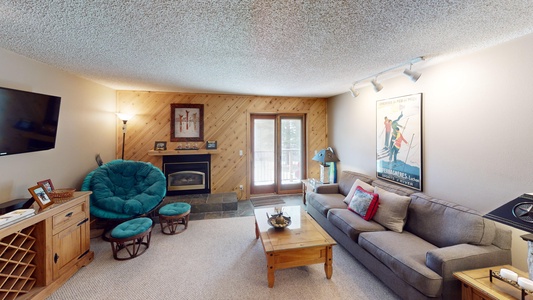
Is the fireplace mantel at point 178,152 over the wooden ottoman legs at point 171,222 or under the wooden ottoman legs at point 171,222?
over

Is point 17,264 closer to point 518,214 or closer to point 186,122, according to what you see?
point 186,122

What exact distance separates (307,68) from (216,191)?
3.41m

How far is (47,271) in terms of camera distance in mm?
2039

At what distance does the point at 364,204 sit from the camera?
2826 millimetres

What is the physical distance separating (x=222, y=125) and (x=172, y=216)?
2331 millimetres

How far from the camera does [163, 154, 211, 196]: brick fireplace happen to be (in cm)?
457

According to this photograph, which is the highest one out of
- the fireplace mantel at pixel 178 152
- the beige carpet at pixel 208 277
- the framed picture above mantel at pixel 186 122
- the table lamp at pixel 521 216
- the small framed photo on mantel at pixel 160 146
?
the framed picture above mantel at pixel 186 122

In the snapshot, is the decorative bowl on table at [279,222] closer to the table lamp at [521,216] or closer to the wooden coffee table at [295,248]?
the wooden coffee table at [295,248]

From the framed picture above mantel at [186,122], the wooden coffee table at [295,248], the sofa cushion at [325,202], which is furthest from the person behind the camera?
the framed picture above mantel at [186,122]

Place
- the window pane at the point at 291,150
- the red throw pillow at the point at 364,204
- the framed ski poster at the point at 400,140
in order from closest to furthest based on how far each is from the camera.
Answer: the red throw pillow at the point at 364,204 → the framed ski poster at the point at 400,140 → the window pane at the point at 291,150

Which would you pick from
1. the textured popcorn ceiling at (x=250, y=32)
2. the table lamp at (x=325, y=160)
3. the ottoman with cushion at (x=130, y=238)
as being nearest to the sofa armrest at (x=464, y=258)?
the textured popcorn ceiling at (x=250, y=32)

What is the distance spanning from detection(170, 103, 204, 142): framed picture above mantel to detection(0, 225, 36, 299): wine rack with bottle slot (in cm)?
291

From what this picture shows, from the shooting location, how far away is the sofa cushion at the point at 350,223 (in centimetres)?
251

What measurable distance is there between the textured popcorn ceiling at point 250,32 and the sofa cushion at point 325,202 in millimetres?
2067
